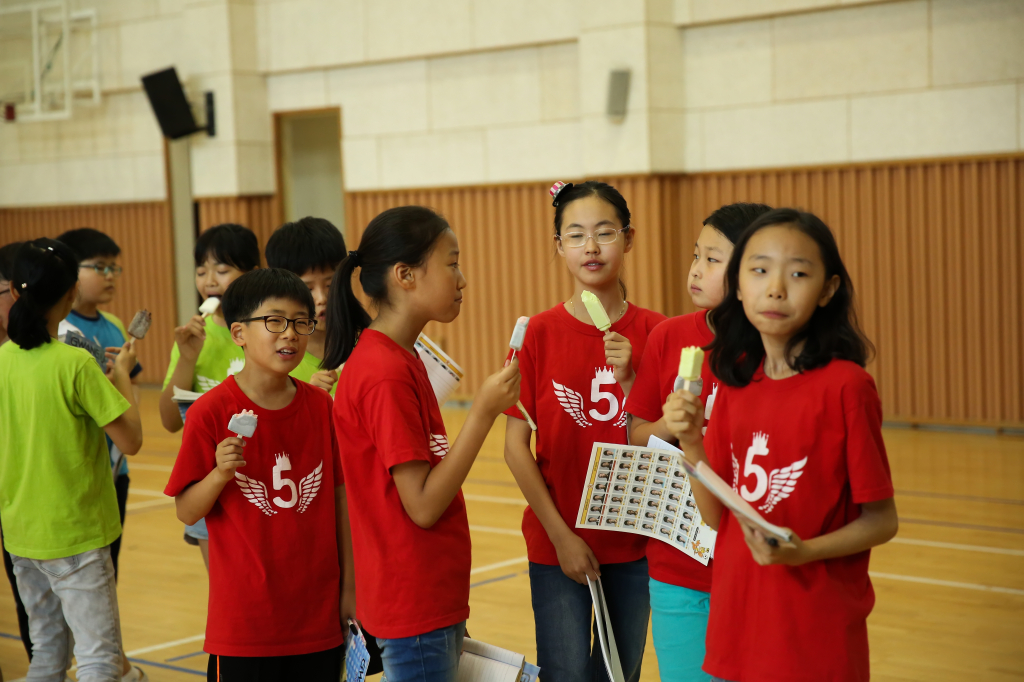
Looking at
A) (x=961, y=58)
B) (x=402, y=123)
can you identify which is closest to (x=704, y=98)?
(x=961, y=58)

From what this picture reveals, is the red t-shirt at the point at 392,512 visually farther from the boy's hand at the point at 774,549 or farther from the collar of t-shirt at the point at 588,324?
the boy's hand at the point at 774,549

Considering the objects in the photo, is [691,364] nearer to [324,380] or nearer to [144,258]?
[324,380]

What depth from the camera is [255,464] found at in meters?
2.53

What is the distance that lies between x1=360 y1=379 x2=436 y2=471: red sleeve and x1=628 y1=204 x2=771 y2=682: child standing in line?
0.54 meters

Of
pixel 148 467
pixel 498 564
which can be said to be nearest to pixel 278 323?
pixel 498 564

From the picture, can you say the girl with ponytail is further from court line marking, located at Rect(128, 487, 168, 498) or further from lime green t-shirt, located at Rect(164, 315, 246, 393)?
court line marking, located at Rect(128, 487, 168, 498)

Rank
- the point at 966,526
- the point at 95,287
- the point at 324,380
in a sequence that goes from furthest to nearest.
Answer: the point at 966,526, the point at 95,287, the point at 324,380

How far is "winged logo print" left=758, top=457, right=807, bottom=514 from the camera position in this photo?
1.76 m

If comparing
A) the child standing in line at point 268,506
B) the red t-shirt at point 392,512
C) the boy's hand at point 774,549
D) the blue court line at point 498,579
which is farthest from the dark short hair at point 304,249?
the blue court line at point 498,579

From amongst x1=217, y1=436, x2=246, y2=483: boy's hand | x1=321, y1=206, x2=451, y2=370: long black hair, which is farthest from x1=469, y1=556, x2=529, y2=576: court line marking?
x1=321, y1=206, x2=451, y2=370: long black hair

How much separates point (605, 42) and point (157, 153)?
5664mm

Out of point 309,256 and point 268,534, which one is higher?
point 309,256

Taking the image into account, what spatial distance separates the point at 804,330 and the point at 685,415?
10.3 inches

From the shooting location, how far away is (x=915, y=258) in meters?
7.86
